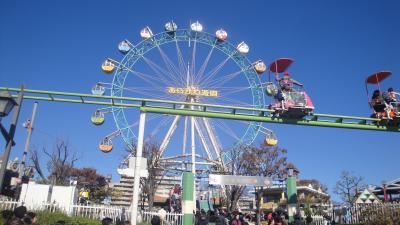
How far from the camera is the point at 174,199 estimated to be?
32.8 m

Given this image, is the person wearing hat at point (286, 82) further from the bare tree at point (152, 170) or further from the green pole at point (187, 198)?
the bare tree at point (152, 170)

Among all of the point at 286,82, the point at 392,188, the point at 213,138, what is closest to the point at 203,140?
the point at 213,138

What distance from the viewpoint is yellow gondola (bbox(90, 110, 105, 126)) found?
2627cm

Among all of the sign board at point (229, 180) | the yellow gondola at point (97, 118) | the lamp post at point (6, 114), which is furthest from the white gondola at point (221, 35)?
the lamp post at point (6, 114)

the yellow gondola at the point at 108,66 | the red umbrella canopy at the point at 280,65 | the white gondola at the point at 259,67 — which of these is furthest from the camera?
the white gondola at the point at 259,67

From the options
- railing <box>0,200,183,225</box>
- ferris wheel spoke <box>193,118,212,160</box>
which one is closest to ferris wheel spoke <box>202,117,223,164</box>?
ferris wheel spoke <box>193,118,212,160</box>

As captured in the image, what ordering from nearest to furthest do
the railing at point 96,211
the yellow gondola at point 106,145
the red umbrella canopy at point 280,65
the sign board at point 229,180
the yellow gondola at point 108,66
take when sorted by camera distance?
the red umbrella canopy at point 280,65 → the railing at point 96,211 → the sign board at point 229,180 → the yellow gondola at point 106,145 → the yellow gondola at point 108,66

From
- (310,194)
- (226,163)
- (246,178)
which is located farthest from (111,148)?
(310,194)

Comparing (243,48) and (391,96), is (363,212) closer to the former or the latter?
(391,96)

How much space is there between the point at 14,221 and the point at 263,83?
26.6m

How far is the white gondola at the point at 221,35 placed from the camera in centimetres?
3359

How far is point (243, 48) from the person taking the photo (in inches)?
1326

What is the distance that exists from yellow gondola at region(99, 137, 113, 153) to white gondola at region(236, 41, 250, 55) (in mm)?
13427

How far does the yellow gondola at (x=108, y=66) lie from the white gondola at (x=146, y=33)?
363 centimetres
